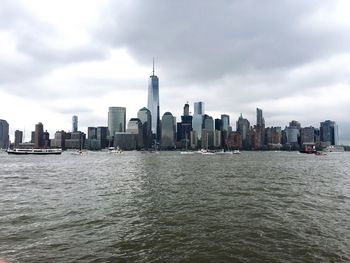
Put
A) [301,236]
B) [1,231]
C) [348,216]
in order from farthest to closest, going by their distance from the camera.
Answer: [348,216] < [1,231] < [301,236]

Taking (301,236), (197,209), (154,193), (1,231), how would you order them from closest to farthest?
(301,236)
(1,231)
(197,209)
(154,193)

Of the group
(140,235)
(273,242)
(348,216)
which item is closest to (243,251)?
(273,242)

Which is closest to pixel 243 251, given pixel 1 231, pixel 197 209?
pixel 197 209

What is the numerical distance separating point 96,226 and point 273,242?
13305 millimetres

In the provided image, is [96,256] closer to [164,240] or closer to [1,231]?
[164,240]

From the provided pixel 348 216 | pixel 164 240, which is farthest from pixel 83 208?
pixel 348 216

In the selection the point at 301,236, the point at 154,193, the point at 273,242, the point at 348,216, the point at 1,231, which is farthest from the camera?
the point at 154,193

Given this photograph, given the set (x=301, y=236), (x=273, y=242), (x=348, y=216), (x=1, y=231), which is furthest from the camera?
(x=348, y=216)

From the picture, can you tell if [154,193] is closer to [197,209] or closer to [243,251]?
[197,209]

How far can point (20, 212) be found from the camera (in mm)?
30750

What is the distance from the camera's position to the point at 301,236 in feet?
73.7

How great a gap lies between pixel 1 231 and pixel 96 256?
1002cm

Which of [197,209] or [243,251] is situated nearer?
[243,251]

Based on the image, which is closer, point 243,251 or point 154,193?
point 243,251
